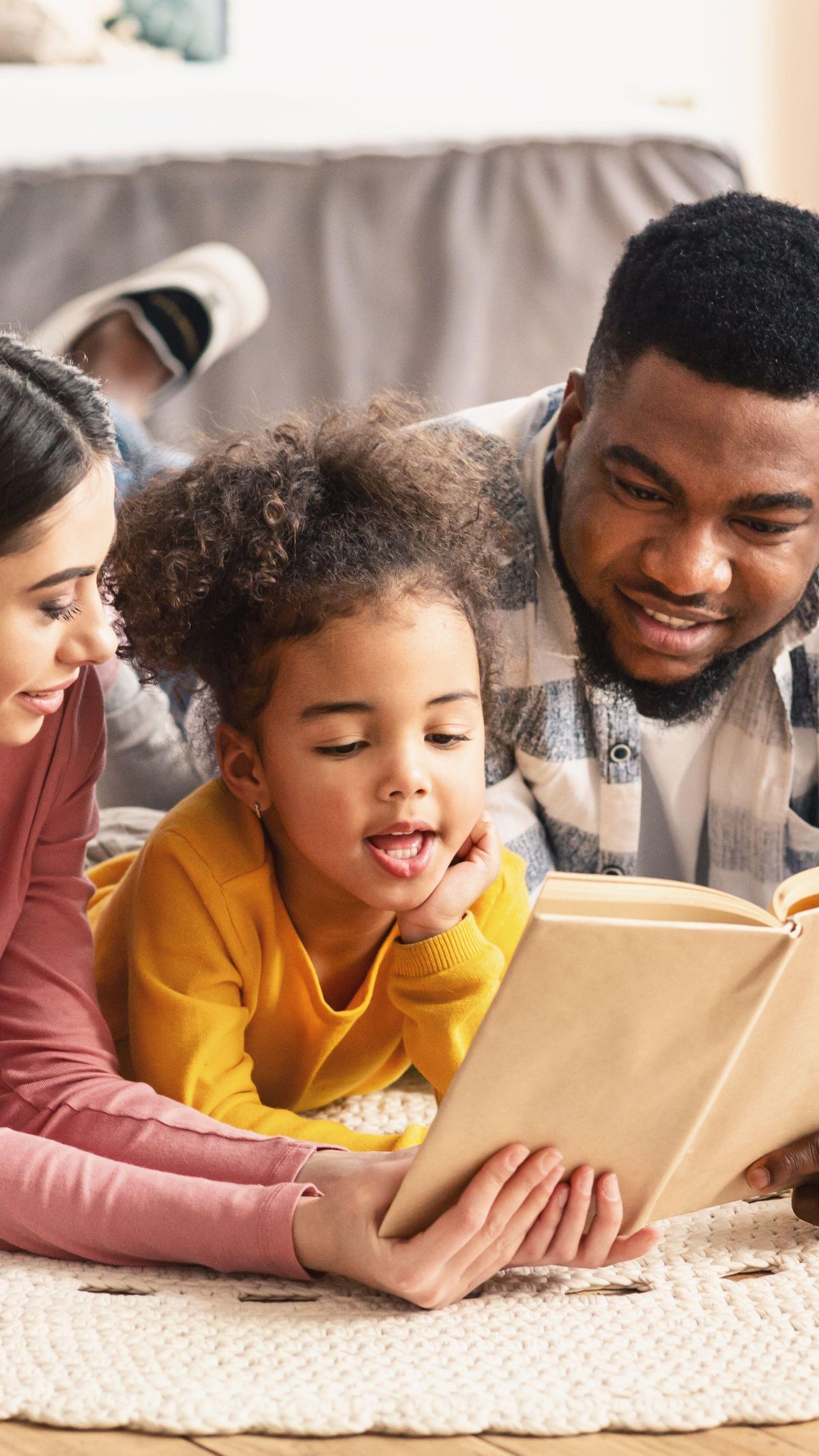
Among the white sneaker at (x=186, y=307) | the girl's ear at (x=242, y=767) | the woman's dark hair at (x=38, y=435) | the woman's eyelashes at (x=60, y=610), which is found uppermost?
the woman's dark hair at (x=38, y=435)

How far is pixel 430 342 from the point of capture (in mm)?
1844

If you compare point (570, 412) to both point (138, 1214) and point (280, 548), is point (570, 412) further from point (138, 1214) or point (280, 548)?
point (138, 1214)

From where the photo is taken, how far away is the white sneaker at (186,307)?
169 cm

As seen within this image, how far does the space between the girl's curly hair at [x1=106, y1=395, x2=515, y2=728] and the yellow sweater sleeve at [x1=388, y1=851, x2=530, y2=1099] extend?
20 centimetres

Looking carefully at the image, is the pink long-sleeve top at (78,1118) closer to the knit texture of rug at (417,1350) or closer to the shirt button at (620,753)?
the knit texture of rug at (417,1350)

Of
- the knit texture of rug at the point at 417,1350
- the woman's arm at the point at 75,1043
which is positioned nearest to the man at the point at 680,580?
the knit texture of rug at the point at 417,1350

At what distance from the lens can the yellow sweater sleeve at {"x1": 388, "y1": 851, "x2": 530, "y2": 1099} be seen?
105 centimetres

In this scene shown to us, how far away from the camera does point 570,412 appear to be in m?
1.32

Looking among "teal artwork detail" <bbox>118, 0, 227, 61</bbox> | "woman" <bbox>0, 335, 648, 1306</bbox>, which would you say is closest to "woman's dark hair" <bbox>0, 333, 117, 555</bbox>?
"woman" <bbox>0, 335, 648, 1306</bbox>

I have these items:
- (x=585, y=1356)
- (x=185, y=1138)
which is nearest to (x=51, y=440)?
(x=185, y=1138)

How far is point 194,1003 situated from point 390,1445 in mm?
362

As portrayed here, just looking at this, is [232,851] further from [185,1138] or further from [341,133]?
[341,133]

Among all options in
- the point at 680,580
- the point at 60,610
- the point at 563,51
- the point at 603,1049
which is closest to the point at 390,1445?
the point at 603,1049

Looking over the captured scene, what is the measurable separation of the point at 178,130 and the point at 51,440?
3.54 feet
